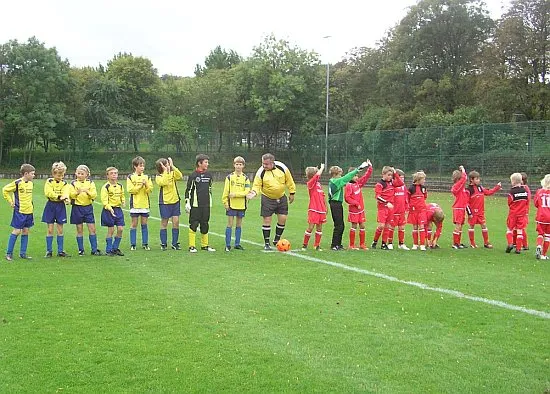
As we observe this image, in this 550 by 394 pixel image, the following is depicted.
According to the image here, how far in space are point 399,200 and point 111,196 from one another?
244 inches

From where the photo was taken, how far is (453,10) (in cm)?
5344

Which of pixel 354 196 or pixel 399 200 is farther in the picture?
pixel 399 200

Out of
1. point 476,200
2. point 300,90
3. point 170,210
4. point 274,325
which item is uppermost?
point 300,90

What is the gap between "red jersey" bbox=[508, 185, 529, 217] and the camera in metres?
13.2

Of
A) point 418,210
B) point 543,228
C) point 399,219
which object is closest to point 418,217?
point 418,210

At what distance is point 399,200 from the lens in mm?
13617

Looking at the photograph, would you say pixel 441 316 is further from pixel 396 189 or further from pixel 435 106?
pixel 435 106

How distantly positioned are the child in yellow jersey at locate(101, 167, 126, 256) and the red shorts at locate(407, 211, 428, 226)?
20.5 ft

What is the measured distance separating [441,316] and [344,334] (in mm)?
1478

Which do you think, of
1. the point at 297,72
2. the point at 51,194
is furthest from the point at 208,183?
the point at 297,72

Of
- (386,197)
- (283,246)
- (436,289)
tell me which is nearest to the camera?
(436,289)

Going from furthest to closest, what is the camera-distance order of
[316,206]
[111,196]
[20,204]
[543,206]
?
[316,206], [111,196], [543,206], [20,204]

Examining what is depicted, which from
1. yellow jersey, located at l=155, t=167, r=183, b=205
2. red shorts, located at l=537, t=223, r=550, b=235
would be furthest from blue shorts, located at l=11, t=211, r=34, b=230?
red shorts, located at l=537, t=223, r=550, b=235

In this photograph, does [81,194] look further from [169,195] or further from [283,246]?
[283,246]
